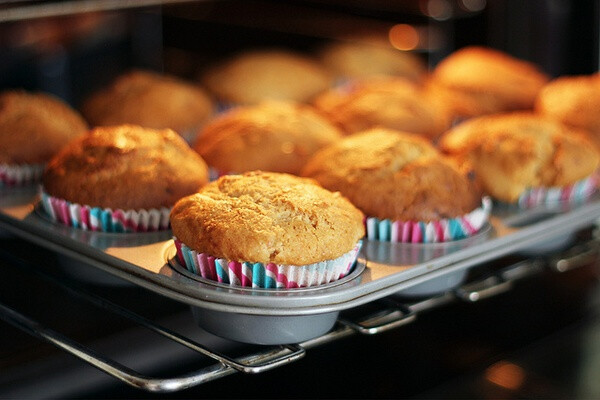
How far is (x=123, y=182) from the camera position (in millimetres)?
1639

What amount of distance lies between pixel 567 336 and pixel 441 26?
1.04 m

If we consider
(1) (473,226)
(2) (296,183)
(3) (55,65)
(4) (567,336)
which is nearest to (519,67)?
(4) (567,336)

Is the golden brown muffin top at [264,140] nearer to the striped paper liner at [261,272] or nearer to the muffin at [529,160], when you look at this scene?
the muffin at [529,160]

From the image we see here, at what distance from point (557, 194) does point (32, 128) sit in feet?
3.76

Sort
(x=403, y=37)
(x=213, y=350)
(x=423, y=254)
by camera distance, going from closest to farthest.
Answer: (x=213, y=350) < (x=423, y=254) < (x=403, y=37)

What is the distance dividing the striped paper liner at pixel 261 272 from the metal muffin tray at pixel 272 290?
19mm

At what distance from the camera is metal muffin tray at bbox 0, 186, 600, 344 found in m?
1.36

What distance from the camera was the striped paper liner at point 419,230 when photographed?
64.6 inches

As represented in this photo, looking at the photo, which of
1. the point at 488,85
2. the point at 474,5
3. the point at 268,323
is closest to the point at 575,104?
the point at 488,85

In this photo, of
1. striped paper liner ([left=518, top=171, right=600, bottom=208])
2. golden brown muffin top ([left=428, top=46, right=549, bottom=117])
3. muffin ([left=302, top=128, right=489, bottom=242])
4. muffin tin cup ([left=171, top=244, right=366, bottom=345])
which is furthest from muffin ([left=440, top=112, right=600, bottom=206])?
muffin tin cup ([left=171, top=244, right=366, bottom=345])

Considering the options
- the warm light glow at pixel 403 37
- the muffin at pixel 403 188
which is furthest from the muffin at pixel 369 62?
the muffin at pixel 403 188

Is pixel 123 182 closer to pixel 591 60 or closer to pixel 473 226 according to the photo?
pixel 473 226

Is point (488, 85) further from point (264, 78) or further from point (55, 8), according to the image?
point (55, 8)

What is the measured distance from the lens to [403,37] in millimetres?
2912
